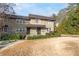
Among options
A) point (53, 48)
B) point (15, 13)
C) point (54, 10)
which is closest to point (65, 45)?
point (53, 48)

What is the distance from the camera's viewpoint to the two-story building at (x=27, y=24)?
Answer: 3.60 meters

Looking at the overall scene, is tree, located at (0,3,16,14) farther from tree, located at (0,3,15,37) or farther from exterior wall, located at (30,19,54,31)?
exterior wall, located at (30,19,54,31)

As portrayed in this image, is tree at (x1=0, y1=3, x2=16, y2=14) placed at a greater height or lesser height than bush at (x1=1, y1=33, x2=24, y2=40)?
greater

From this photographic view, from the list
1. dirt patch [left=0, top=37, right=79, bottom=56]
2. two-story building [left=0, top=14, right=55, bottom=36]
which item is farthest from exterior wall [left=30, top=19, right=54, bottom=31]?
dirt patch [left=0, top=37, right=79, bottom=56]

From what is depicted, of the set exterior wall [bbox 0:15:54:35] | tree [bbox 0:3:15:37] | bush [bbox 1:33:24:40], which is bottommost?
bush [bbox 1:33:24:40]

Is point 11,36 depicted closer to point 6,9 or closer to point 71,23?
point 6,9

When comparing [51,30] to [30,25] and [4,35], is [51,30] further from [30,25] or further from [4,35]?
[4,35]

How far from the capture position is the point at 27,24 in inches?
143

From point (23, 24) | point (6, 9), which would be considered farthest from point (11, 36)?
point (6, 9)

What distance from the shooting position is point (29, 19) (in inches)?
143

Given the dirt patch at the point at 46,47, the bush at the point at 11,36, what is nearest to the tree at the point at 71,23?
the dirt patch at the point at 46,47

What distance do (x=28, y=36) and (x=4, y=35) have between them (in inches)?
9.4

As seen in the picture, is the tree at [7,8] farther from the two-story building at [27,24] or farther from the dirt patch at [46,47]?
the dirt patch at [46,47]

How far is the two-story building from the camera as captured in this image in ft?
11.8
